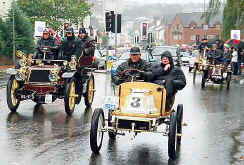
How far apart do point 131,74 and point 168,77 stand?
69cm

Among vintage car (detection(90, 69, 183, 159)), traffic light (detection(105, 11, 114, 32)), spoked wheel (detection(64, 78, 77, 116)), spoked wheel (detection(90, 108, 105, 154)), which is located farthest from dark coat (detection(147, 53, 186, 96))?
traffic light (detection(105, 11, 114, 32))

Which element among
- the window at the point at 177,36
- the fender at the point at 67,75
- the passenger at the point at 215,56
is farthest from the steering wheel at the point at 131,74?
the window at the point at 177,36

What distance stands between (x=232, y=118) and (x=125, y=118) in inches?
207

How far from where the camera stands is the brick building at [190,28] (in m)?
129

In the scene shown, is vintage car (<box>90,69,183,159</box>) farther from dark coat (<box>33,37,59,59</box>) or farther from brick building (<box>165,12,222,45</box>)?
brick building (<box>165,12,222,45</box>)

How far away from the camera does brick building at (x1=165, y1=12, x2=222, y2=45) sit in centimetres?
12862

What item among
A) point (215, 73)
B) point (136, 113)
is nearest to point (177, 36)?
point (215, 73)

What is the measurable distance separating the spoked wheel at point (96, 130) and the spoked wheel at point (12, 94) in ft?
14.6

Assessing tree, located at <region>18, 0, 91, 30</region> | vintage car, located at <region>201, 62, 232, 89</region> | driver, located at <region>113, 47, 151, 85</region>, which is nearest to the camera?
driver, located at <region>113, 47, 151, 85</region>

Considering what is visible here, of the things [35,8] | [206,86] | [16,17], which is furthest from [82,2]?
[206,86]

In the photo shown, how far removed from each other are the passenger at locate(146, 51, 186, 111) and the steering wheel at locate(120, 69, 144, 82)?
16 cm

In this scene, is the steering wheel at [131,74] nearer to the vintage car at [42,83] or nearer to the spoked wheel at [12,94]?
the vintage car at [42,83]

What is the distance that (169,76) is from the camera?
9.30m

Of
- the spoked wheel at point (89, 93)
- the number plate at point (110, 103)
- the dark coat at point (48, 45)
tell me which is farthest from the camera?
the spoked wheel at point (89, 93)
